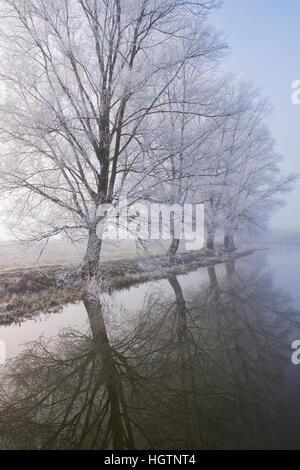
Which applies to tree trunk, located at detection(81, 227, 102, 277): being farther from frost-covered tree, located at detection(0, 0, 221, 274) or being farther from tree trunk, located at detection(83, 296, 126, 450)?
tree trunk, located at detection(83, 296, 126, 450)

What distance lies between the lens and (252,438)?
2.51 metres

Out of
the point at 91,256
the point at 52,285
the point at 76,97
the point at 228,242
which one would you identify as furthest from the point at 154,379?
the point at 228,242

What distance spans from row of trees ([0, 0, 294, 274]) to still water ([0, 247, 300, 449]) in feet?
13.4

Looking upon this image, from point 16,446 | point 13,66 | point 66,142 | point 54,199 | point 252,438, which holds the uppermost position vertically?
point 13,66

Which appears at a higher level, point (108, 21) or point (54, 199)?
point (108, 21)

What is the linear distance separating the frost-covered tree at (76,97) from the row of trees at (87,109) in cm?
3

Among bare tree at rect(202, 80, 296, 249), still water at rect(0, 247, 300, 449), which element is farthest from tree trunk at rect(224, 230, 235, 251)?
still water at rect(0, 247, 300, 449)

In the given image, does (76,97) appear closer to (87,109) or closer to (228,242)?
(87,109)

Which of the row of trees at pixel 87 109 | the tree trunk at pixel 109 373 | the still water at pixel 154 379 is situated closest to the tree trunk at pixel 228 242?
the row of trees at pixel 87 109

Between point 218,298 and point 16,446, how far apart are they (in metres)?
5.99

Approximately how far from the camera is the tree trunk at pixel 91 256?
902cm

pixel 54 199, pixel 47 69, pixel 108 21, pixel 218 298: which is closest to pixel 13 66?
pixel 47 69

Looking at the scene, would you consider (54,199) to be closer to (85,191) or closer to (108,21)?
(85,191)

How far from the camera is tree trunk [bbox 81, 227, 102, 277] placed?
902 centimetres
